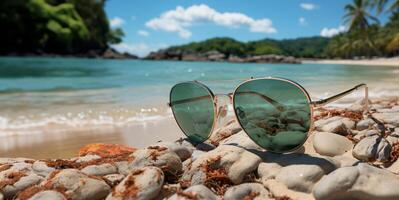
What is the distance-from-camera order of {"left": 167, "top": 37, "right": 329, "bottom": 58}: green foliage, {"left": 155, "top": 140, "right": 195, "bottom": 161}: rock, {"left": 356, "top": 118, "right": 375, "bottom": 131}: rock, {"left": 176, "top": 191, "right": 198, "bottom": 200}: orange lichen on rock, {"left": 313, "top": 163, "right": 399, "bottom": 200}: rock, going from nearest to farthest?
1. {"left": 313, "top": 163, "right": 399, "bottom": 200}: rock
2. {"left": 176, "top": 191, "right": 198, "bottom": 200}: orange lichen on rock
3. {"left": 155, "top": 140, "right": 195, "bottom": 161}: rock
4. {"left": 356, "top": 118, "right": 375, "bottom": 131}: rock
5. {"left": 167, "top": 37, "right": 329, "bottom": 58}: green foliage

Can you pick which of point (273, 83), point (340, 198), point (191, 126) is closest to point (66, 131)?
point (191, 126)

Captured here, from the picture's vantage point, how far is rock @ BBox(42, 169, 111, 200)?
93.0 inches

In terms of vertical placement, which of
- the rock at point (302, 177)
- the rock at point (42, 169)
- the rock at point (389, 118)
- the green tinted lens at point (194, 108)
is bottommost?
the rock at point (42, 169)

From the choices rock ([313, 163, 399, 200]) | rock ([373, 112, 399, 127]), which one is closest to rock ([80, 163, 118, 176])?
rock ([313, 163, 399, 200])

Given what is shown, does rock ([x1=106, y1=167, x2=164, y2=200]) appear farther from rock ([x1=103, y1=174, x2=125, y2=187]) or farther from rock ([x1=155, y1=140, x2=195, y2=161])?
rock ([x1=155, y1=140, x2=195, y2=161])

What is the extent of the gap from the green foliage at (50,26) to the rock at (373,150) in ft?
241

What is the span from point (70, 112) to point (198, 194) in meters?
5.58

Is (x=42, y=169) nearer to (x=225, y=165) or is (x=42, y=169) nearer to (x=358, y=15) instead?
(x=225, y=165)

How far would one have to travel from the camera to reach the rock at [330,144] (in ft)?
9.53

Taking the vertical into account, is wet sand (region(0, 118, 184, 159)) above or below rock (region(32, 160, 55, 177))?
below

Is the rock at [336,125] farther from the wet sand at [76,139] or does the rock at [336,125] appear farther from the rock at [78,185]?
the wet sand at [76,139]

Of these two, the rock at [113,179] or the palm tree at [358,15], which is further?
the palm tree at [358,15]

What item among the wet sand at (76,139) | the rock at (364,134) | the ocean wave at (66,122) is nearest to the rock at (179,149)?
the rock at (364,134)

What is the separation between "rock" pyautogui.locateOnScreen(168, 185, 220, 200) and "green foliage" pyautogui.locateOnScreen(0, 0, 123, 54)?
7356cm
